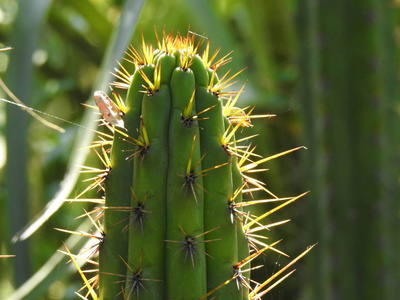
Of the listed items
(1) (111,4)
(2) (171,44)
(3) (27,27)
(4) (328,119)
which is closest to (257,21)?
(1) (111,4)

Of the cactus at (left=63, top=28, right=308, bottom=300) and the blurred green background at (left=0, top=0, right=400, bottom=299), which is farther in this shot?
the blurred green background at (left=0, top=0, right=400, bottom=299)

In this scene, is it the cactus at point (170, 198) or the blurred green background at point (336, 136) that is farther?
the blurred green background at point (336, 136)

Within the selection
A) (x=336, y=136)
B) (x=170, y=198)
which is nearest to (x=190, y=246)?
(x=170, y=198)

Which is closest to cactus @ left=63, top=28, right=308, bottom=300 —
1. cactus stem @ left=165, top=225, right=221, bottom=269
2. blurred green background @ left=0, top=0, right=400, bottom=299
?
cactus stem @ left=165, top=225, right=221, bottom=269

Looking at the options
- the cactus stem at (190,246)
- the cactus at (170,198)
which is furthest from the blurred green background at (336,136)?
the cactus stem at (190,246)

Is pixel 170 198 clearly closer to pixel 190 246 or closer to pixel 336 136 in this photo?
pixel 190 246

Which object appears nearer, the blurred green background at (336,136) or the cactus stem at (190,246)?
the cactus stem at (190,246)

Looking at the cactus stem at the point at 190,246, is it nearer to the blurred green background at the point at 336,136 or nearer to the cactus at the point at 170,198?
the cactus at the point at 170,198

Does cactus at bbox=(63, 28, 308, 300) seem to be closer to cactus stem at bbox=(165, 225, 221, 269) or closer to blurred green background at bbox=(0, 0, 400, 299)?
cactus stem at bbox=(165, 225, 221, 269)

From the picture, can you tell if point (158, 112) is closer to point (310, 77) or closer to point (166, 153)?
point (166, 153)
